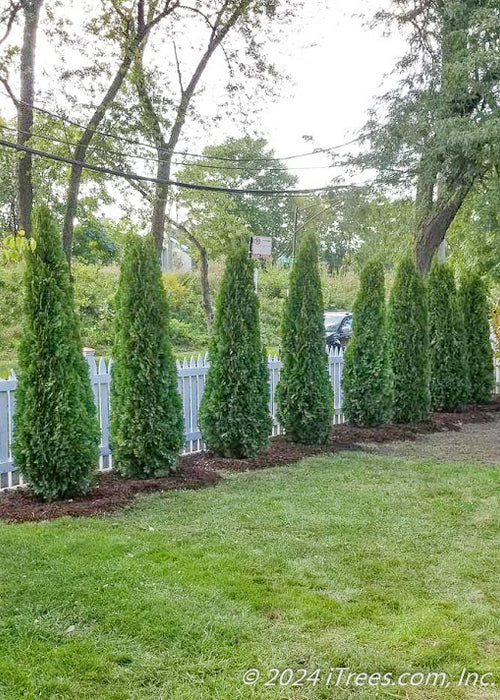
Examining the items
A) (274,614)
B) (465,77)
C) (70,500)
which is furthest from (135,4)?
(274,614)

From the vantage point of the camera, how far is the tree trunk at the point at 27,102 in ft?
36.9

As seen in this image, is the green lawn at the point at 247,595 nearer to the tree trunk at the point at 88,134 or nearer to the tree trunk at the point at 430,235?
the tree trunk at the point at 430,235

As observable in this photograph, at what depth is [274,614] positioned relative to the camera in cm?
277

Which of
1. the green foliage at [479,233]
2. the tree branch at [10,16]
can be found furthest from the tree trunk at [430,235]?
the tree branch at [10,16]

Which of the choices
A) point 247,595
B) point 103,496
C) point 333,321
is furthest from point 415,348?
point 333,321

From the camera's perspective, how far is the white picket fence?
5.29 meters

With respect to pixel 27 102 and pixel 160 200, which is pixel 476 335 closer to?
pixel 160 200

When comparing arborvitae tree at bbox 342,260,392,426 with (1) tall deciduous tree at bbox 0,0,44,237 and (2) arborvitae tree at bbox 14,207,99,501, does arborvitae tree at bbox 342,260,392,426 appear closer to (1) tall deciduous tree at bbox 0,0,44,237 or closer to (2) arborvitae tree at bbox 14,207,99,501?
(2) arborvitae tree at bbox 14,207,99,501

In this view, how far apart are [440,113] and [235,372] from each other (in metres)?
6.27

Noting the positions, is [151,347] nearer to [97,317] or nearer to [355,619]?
[355,619]

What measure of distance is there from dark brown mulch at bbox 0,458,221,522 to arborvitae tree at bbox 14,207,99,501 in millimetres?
173

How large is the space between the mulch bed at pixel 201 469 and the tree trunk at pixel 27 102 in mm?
6813

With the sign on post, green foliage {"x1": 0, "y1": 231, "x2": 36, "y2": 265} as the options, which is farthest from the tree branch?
green foliage {"x1": 0, "y1": 231, "x2": 36, "y2": 265}

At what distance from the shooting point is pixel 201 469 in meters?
5.74
